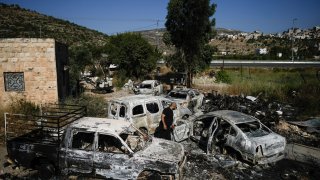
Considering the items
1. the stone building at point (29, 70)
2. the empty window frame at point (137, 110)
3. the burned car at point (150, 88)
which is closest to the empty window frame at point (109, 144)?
the empty window frame at point (137, 110)

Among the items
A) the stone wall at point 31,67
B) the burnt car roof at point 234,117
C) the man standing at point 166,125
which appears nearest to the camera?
the burnt car roof at point 234,117

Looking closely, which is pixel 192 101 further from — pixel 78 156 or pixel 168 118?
pixel 78 156

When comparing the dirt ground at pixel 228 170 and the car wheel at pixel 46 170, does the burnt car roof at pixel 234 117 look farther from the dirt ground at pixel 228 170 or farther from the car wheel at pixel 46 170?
the car wheel at pixel 46 170

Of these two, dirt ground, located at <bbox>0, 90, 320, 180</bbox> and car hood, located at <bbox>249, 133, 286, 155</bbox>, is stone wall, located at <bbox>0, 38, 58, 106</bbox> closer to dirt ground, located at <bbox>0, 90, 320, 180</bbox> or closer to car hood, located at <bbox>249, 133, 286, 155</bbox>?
dirt ground, located at <bbox>0, 90, 320, 180</bbox>

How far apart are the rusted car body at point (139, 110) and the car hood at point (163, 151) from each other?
2725 mm

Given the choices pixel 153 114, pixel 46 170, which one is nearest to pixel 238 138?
pixel 153 114

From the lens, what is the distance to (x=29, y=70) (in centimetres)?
1647

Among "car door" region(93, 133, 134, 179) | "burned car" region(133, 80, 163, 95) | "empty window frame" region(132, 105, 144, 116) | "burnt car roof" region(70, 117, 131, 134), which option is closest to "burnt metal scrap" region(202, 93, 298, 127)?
"burned car" region(133, 80, 163, 95)

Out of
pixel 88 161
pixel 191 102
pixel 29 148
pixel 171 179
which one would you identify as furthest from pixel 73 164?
pixel 191 102

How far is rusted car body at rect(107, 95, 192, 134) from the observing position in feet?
35.9

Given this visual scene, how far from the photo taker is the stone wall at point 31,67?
1630 cm

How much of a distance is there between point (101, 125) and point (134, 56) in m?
26.9

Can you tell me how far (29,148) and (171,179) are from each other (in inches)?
152

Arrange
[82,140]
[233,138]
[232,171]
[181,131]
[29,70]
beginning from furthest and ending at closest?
1. [29,70]
2. [181,131]
3. [233,138]
4. [232,171]
5. [82,140]
